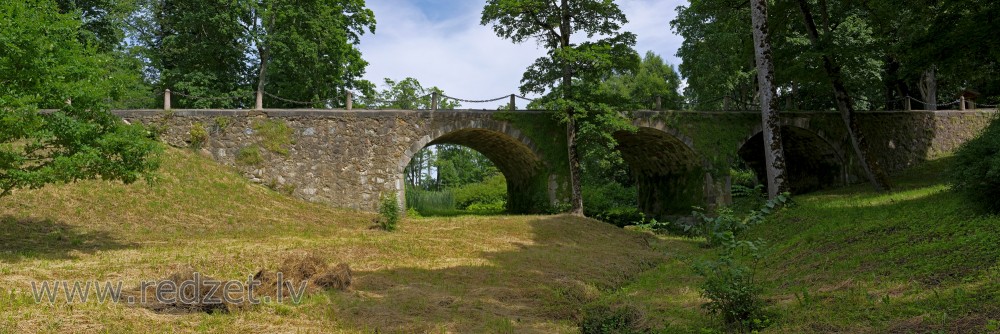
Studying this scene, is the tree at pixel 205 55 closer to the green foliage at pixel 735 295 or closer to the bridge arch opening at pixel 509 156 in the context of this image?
the bridge arch opening at pixel 509 156

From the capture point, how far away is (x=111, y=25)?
27.9 meters

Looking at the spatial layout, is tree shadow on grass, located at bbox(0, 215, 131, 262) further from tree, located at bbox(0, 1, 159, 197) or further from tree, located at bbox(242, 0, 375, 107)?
tree, located at bbox(242, 0, 375, 107)

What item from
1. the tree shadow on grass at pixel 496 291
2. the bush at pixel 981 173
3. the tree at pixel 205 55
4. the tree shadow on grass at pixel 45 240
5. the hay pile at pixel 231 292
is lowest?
the tree shadow on grass at pixel 496 291

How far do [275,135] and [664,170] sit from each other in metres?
15.4

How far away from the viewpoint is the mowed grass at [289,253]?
6.91 m

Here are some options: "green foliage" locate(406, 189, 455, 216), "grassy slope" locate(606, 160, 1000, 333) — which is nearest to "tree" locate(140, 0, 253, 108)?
"green foliage" locate(406, 189, 455, 216)

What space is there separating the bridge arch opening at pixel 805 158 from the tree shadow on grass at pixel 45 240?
21.2 metres

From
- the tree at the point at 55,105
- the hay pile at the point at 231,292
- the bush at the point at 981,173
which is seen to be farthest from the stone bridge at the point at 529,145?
the bush at the point at 981,173

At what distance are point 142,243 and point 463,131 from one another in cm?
1119

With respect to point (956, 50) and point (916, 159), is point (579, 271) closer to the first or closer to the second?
point (956, 50)

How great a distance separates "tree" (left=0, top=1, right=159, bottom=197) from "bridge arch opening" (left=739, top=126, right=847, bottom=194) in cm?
2088

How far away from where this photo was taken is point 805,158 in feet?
90.6

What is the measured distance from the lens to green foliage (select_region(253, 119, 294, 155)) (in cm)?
1919

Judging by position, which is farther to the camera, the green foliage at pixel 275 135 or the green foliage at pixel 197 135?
the green foliage at pixel 275 135
